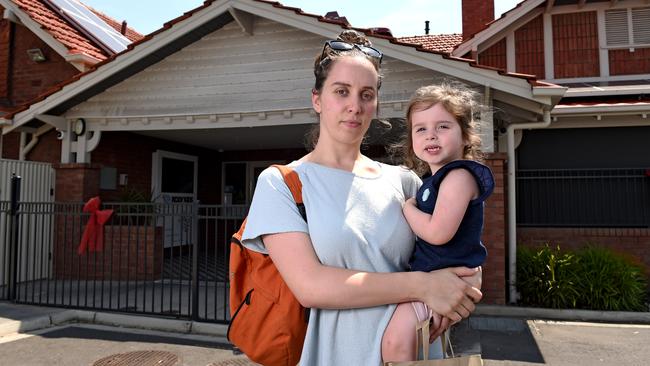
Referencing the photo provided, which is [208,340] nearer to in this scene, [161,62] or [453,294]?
[453,294]

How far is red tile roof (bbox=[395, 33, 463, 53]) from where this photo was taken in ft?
39.9

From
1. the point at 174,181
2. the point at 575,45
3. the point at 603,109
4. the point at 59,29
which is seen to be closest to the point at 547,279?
the point at 603,109

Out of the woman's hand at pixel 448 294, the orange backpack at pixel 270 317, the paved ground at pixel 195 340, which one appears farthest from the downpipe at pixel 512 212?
the orange backpack at pixel 270 317

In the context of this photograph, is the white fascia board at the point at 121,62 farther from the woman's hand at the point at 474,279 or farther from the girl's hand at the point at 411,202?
the woman's hand at the point at 474,279

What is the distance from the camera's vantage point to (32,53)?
390 inches

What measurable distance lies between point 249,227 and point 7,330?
18.9 ft

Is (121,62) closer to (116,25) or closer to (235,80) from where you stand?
(235,80)

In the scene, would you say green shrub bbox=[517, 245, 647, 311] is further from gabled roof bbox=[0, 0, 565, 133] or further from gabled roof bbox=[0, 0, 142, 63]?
gabled roof bbox=[0, 0, 142, 63]

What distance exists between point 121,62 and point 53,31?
3.26 m

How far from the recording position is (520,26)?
10086 millimetres

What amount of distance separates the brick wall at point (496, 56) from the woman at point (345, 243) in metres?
9.89

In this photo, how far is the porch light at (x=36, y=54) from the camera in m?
9.84

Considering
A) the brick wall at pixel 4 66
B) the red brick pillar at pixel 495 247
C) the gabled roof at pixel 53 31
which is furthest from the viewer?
the brick wall at pixel 4 66

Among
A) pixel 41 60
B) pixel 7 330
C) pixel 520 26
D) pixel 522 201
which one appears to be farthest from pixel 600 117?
pixel 41 60
